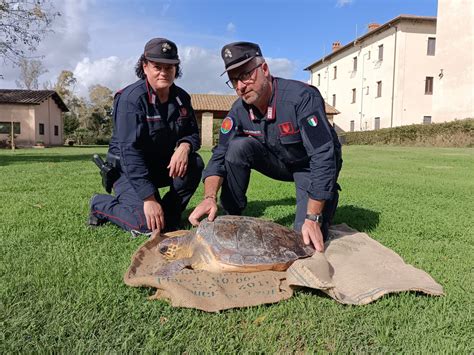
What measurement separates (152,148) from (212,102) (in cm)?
3194

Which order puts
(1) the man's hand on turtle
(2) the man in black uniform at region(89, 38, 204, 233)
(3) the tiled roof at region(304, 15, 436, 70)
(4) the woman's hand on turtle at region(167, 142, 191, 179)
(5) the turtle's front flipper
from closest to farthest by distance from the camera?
(5) the turtle's front flipper < (1) the man's hand on turtle < (2) the man in black uniform at region(89, 38, 204, 233) < (4) the woman's hand on turtle at region(167, 142, 191, 179) < (3) the tiled roof at region(304, 15, 436, 70)

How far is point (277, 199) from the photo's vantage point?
19.7ft

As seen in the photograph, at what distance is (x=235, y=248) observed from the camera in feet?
8.83

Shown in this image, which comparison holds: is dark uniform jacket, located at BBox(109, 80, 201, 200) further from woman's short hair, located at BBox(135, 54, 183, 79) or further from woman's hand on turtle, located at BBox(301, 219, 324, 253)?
woman's hand on turtle, located at BBox(301, 219, 324, 253)

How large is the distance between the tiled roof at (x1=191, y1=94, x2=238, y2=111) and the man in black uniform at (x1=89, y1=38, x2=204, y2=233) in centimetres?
2929

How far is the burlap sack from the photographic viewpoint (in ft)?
7.41

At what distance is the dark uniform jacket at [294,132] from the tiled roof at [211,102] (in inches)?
1169

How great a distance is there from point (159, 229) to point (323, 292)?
146 centimetres

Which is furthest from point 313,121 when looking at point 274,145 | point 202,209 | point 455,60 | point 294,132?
Answer: point 455,60

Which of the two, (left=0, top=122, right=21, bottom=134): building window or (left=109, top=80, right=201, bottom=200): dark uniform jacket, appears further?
(left=0, top=122, right=21, bottom=134): building window

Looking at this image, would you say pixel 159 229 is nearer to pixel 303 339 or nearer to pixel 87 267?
pixel 87 267

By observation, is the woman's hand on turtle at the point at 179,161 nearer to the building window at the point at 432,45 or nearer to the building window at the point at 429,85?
the building window at the point at 429,85

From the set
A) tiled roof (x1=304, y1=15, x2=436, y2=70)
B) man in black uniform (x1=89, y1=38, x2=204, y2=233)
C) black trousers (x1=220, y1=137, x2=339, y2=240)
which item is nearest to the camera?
man in black uniform (x1=89, y1=38, x2=204, y2=233)

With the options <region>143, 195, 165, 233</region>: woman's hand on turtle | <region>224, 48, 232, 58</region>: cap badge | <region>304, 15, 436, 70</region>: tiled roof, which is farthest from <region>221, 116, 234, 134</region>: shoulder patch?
<region>304, 15, 436, 70</region>: tiled roof
